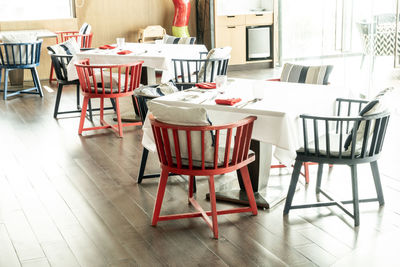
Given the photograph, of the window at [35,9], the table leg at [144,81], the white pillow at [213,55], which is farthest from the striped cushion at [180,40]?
the window at [35,9]

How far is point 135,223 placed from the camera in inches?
145

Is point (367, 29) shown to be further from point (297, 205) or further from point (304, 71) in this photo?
point (297, 205)

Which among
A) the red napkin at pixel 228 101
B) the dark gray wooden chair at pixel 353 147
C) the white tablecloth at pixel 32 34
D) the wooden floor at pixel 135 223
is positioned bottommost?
the wooden floor at pixel 135 223

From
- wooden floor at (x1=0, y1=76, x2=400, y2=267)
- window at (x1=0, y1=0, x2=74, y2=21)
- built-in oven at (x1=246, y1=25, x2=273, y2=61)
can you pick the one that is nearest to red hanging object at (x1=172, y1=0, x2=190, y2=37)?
built-in oven at (x1=246, y1=25, x2=273, y2=61)

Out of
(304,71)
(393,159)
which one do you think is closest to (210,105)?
(304,71)

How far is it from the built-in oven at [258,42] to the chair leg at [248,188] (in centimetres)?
632

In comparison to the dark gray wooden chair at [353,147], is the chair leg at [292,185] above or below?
below

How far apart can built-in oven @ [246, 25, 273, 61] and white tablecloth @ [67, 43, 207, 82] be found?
9.64ft

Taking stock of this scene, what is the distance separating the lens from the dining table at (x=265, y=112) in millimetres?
3510

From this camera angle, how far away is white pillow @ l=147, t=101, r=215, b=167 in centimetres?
330

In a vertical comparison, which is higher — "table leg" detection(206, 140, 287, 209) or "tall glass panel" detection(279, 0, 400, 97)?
"tall glass panel" detection(279, 0, 400, 97)

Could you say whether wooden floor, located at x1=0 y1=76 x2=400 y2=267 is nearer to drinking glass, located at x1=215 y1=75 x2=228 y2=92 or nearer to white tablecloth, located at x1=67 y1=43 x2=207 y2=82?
drinking glass, located at x1=215 y1=75 x2=228 y2=92

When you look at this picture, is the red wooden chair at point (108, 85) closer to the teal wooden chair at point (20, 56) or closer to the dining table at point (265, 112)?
the dining table at point (265, 112)

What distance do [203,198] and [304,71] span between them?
4.83ft
